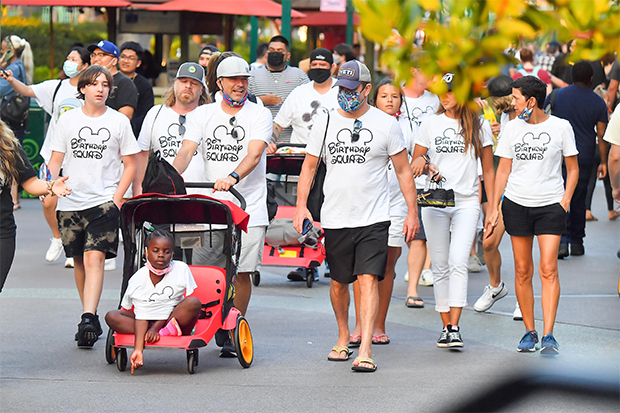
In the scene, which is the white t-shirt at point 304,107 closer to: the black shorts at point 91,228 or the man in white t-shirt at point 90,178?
the man in white t-shirt at point 90,178

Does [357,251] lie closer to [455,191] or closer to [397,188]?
[455,191]

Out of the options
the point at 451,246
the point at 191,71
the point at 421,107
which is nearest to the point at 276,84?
the point at 421,107

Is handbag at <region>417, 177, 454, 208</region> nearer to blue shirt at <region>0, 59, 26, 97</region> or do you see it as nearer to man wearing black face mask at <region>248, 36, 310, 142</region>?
man wearing black face mask at <region>248, 36, 310, 142</region>

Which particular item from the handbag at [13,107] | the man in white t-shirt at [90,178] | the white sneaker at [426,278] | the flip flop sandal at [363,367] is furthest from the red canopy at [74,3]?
the flip flop sandal at [363,367]

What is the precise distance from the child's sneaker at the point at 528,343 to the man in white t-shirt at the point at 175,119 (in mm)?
2755

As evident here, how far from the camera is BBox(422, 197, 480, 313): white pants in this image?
7.35 m

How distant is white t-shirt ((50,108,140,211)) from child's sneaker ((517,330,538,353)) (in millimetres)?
3183

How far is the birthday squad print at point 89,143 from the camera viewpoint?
23.7 ft

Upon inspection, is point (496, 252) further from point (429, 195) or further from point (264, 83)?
point (264, 83)

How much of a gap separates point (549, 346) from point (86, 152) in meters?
3.56

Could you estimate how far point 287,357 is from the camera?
7020mm

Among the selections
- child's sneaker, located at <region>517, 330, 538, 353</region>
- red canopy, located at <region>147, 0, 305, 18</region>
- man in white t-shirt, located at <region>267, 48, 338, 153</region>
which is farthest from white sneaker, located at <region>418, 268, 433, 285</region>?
red canopy, located at <region>147, 0, 305, 18</region>

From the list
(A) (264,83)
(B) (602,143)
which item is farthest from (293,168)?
(B) (602,143)

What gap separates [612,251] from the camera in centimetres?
1240
